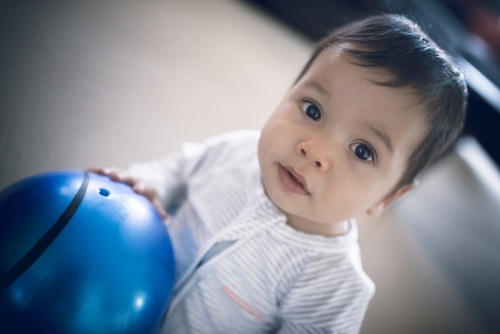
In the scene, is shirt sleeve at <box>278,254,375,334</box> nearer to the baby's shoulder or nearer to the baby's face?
the baby's face

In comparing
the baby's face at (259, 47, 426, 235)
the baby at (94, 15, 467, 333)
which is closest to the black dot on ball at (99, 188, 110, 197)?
the baby at (94, 15, 467, 333)

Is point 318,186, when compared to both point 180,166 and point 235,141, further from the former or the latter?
point 180,166

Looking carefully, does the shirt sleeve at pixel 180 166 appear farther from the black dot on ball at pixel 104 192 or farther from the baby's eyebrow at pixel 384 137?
the baby's eyebrow at pixel 384 137

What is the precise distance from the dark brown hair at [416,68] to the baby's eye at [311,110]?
9 centimetres

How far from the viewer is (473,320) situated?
1.13 m

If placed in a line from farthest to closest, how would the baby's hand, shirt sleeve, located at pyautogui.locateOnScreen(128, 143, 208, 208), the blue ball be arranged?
shirt sleeve, located at pyautogui.locateOnScreen(128, 143, 208, 208) < the baby's hand < the blue ball

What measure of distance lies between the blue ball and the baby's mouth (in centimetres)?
23

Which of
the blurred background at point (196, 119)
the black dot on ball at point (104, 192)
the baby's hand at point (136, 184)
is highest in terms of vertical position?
the black dot on ball at point (104, 192)

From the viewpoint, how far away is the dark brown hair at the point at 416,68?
55 centimetres

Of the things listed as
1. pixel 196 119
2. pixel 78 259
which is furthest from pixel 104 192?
pixel 196 119

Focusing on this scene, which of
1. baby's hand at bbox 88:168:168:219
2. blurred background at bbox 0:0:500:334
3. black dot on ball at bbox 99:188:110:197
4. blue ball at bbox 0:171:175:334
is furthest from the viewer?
blurred background at bbox 0:0:500:334

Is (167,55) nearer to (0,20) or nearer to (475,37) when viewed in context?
(0,20)

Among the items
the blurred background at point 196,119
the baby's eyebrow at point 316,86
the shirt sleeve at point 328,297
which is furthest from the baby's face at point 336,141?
the blurred background at point 196,119

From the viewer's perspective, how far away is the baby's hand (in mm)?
696
